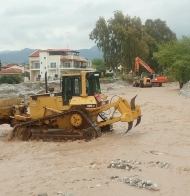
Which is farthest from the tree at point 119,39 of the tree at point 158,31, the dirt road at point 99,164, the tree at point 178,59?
the dirt road at point 99,164

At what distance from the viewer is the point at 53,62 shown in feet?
250

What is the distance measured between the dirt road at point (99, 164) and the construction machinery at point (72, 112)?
0.42 meters

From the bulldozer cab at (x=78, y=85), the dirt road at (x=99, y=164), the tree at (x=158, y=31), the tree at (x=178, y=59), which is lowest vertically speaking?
the dirt road at (x=99, y=164)

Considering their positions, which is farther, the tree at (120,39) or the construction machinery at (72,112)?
the tree at (120,39)

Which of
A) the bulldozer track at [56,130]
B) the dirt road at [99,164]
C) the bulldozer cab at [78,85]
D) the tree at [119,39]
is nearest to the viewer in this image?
the dirt road at [99,164]

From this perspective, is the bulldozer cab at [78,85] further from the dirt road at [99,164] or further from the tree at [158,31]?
the tree at [158,31]

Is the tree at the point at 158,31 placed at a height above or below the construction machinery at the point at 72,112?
above

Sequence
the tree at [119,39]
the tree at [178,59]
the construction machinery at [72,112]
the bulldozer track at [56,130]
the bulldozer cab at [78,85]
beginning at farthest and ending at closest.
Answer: the tree at [119,39] → the tree at [178,59] → the bulldozer cab at [78,85] → the construction machinery at [72,112] → the bulldozer track at [56,130]

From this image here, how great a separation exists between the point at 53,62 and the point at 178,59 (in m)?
36.0

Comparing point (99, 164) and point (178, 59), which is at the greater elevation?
point (178, 59)

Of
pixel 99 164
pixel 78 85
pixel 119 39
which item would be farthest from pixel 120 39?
pixel 99 164

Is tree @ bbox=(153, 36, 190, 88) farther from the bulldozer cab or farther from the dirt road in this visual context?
the bulldozer cab

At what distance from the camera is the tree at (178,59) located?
4416 centimetres

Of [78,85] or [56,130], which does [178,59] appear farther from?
[56,130]
